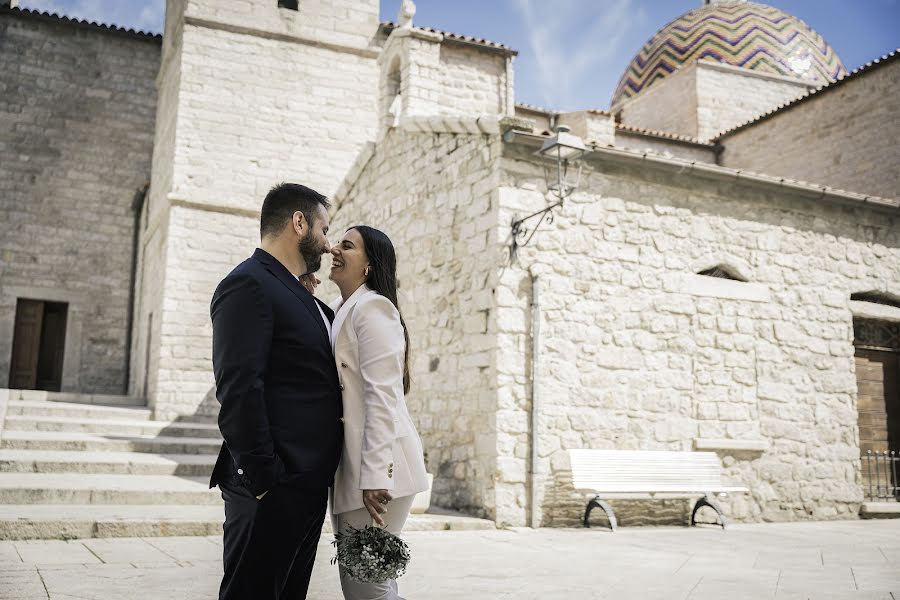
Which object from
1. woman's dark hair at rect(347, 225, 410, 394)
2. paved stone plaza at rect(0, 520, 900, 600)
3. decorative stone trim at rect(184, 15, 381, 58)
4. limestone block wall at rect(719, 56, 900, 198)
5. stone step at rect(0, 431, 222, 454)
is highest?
decorative stone trim at rect(184, 15, 381, 58)

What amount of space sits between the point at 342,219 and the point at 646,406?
18.6 ft

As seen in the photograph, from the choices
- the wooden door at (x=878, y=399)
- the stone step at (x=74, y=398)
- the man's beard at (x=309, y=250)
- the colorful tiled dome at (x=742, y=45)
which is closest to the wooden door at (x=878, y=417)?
the wooden door at (x=878, y=399)

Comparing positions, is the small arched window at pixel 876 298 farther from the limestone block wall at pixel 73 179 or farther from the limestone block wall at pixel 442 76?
the limestone block wall at pixel 73 179

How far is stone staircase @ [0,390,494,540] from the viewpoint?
18.8ft

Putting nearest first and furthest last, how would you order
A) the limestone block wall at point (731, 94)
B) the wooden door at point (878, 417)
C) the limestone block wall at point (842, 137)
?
1. the wooden door at point (878, 417)
2. the limestone block wall at point (842, 137)
3. the limestone block wall at point (731, 94)

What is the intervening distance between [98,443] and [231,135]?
271 inches

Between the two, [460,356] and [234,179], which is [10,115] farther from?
[460,356]

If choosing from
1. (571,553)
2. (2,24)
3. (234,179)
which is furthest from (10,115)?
(571,553)

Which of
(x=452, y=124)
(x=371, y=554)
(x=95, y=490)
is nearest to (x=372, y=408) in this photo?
(x=371, y=554)

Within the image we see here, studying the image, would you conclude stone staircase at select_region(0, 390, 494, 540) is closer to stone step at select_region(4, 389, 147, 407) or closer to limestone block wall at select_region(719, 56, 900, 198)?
stone step at select_region(4, 389, 147, 407)

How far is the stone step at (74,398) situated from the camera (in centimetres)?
1199

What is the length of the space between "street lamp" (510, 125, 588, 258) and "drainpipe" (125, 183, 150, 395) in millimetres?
11339

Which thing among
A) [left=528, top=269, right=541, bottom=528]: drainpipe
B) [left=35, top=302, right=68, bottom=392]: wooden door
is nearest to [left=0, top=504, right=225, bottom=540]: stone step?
[left=528, top=269, right=541, bottom=528]: drainpipe

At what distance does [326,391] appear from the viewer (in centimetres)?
224
